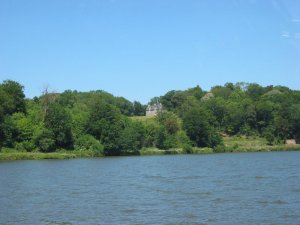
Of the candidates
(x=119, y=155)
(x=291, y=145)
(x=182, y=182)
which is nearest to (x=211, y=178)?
(x=182, y=182)

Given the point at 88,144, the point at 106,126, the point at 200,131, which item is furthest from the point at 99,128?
the point at 200,131

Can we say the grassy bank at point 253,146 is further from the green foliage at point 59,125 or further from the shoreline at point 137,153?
the green foliage at point 59,125

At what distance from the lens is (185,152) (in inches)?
4938

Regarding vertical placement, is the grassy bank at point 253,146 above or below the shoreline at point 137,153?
above

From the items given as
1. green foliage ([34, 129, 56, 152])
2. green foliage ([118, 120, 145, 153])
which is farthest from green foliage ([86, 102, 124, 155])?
green foliage ([34, 129, 56, 152])

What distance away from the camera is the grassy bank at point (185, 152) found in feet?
320

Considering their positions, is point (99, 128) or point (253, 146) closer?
point (99, 128)

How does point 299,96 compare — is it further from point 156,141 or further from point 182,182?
point 182,182

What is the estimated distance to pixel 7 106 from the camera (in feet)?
371

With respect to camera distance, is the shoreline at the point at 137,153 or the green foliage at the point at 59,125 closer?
the shoreline at the point at 137,153

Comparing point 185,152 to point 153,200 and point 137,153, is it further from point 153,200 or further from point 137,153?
point 153,200

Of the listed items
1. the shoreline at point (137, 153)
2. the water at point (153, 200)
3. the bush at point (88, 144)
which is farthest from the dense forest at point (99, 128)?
the water at point (153, 200)

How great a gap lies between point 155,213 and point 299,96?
175082 mm

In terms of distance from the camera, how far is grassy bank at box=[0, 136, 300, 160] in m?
97.6
